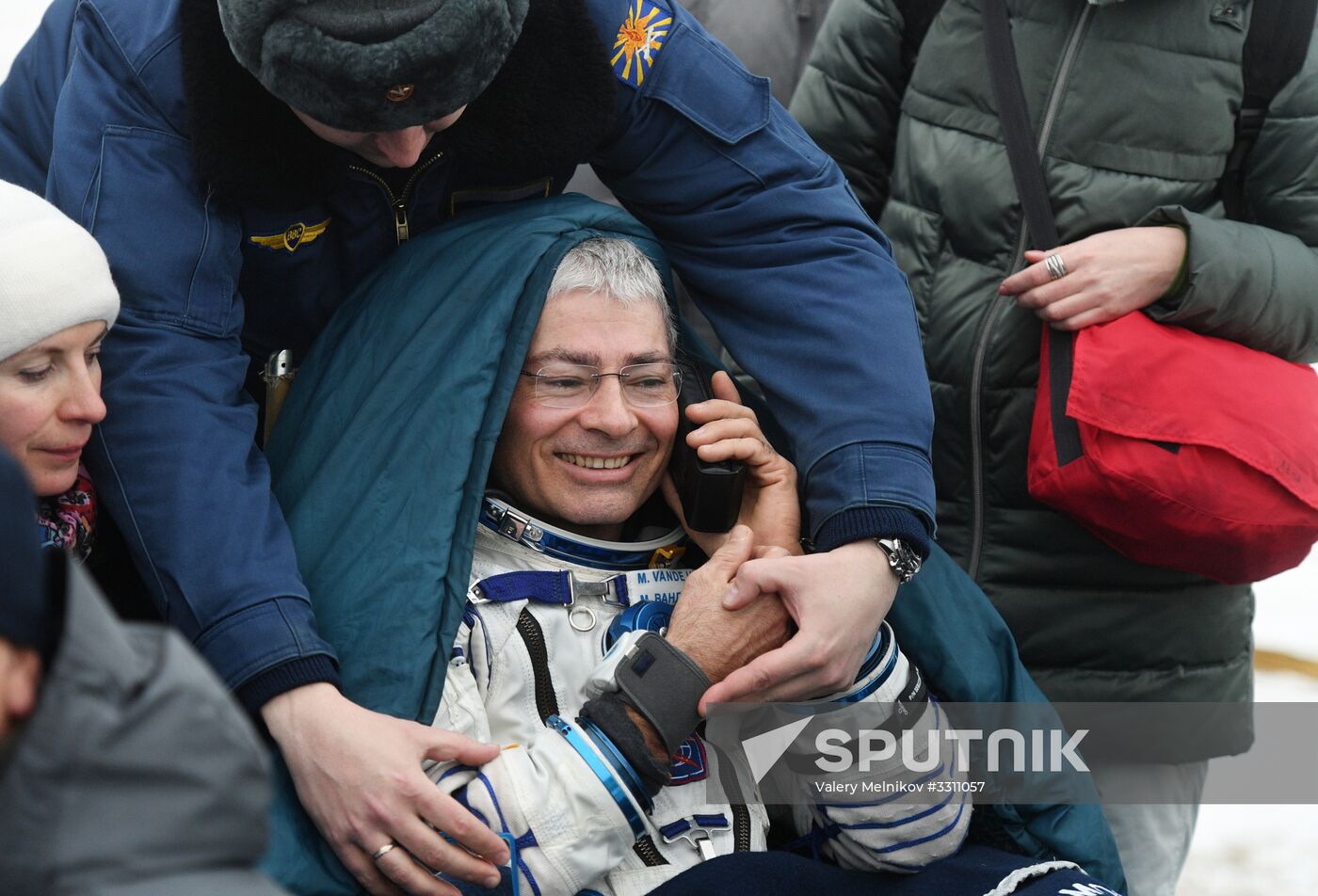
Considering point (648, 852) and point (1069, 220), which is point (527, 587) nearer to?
point (648, 852)

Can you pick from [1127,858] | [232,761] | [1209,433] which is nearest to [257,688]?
[232,761]

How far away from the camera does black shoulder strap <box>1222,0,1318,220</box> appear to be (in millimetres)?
2346

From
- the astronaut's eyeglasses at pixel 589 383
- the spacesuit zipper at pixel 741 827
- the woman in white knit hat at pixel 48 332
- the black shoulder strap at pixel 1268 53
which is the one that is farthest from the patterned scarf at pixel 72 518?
the black shoulder strap at pixel 1268 53

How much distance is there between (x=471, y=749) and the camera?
6.02ft

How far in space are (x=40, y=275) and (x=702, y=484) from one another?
0.92 meters

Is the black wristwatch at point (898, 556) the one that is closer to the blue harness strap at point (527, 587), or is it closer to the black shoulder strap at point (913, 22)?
the blue harness strap at point (527, 587)

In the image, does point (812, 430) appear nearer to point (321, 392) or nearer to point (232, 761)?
point (321, 392)

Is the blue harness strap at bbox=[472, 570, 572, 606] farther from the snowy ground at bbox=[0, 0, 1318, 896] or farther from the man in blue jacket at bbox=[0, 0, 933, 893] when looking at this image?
the snowy ground at bbox=[0, 0, 1318, 896]

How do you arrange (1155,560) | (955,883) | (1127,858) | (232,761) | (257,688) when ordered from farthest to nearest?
(1127,858)
(1155,560)
(955,883)
(257,688)
(232,761)

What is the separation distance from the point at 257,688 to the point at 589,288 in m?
0.77

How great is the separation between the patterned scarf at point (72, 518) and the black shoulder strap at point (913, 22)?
157cm

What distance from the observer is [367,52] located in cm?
163

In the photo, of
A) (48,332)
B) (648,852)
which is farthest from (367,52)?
(648,852)

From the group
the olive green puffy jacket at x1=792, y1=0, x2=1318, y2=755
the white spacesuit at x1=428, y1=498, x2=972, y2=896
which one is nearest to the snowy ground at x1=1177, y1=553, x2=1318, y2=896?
the olive green puffy jacket at x1=792, y1=0, x2=1318, y2=755
